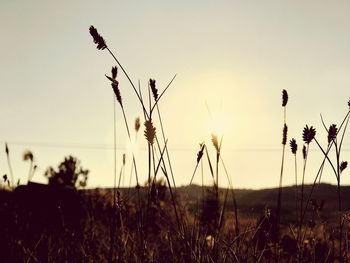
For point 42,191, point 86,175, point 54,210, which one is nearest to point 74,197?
point 42,191

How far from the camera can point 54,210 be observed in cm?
912

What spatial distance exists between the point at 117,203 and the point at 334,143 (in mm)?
915

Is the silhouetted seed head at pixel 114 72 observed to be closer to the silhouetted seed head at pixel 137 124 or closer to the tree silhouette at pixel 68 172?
the silhouetted seed head at pixel 137 124

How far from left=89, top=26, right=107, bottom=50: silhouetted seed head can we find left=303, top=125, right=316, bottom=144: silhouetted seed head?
87 cm

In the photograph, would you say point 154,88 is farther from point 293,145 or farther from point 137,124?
point 293,145

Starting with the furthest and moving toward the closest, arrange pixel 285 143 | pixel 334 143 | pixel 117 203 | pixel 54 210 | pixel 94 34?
pixel 54 210 < pixel 285 143 < pixel 334 143 < pixel 117 203 < pixel 94 34

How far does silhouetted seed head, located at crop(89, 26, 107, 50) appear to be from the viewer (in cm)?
147

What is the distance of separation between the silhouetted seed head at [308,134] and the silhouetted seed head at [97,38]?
0.87 meters

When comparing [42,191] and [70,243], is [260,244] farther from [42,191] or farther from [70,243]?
[42,191]

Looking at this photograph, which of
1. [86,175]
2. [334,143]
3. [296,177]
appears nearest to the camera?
[334,143]

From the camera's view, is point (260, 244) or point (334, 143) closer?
point (334, 143)

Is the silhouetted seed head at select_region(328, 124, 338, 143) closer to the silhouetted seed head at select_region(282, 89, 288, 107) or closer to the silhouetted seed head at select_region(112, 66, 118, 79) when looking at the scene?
the silhouetted seed head at select_region(282, 89, 288, 107)

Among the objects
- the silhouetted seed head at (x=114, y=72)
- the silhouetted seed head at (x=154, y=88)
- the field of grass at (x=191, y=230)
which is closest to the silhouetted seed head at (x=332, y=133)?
the field of grass at (x=191, y=230)

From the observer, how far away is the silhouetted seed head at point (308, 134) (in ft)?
5.80
